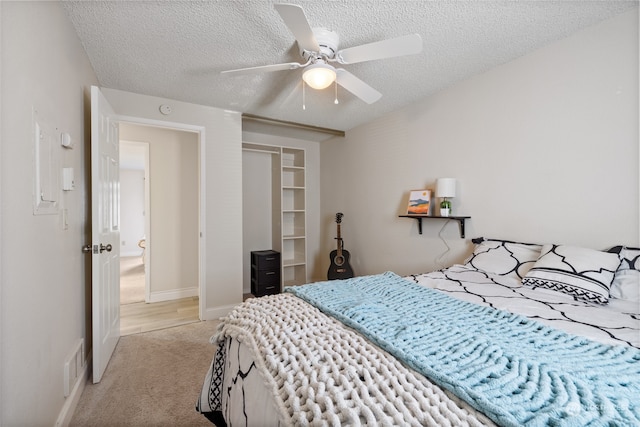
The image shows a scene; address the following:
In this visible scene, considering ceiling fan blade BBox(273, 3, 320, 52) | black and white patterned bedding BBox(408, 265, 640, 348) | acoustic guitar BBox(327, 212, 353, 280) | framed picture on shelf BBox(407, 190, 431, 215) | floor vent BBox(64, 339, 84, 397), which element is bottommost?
floor vent BBox(64, 339, 84, 397)

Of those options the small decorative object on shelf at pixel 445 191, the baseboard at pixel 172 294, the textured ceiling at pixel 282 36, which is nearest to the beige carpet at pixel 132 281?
the baseboard at pixel 172 294

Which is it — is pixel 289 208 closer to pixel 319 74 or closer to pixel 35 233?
pixel 319 74

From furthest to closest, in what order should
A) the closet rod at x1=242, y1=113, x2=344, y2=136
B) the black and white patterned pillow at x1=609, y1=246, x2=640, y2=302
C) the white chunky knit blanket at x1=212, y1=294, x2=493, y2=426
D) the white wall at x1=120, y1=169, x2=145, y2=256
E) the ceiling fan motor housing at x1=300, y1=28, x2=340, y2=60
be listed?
the white wall at x1=120, y1=169, x2=145, y2=256
the closet rod at x1=242, y1=113, x2=344, y2=136
the ceiling fan motor housing at x1=300, y1=28, x2=340, y2=60
the black and white patterned pillow at x1=609, y1=246, x2=640, y2=302
the white chunky knit blanket at x1=212, y1=294, x2=493, y2=426

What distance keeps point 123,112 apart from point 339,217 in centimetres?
278

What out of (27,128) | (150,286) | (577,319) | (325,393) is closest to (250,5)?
(27,128)

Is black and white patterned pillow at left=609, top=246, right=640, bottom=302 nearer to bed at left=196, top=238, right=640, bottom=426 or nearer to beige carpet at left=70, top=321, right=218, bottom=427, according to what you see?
bed at left=196, top=238, right=640, bottom=426

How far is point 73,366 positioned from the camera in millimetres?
1739

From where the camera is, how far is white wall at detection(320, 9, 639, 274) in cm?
175

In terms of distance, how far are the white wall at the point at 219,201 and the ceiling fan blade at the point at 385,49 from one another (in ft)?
6.18

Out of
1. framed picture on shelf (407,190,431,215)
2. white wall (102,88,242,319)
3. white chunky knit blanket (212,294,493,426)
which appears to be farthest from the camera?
white wall (102,88,242,319)

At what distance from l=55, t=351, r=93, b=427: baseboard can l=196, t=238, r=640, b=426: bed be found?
75 cm

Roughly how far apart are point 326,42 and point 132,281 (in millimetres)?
4712

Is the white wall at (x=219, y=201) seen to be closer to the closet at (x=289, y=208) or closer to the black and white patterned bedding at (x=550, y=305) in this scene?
the closet at (x=289, y=208)

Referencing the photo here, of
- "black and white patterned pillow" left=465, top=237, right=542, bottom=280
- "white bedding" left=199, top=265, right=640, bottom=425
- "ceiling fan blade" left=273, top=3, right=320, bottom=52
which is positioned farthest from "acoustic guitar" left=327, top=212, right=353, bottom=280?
"ceiling fan blade" left=273, top=3, right=320, bottom=52
